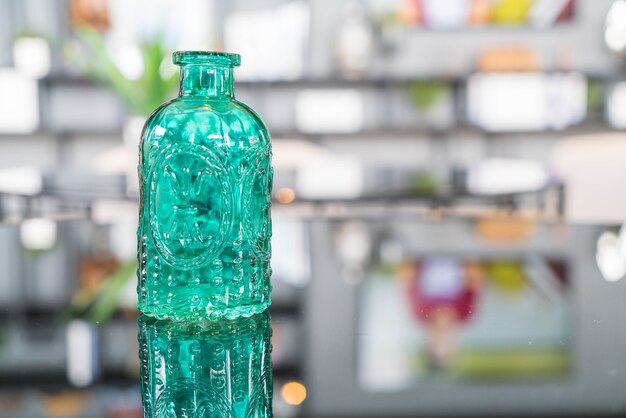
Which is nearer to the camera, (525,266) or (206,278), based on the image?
(206,278)

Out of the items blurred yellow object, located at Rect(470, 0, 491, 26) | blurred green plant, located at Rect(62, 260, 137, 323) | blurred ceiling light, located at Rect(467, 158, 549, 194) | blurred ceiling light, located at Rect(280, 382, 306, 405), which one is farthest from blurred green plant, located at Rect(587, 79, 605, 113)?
blurred ceiling light, located at Rect(280, 382, 306, 405)

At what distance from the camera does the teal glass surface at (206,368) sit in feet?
1.24

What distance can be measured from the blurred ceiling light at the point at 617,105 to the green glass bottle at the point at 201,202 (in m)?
4.34

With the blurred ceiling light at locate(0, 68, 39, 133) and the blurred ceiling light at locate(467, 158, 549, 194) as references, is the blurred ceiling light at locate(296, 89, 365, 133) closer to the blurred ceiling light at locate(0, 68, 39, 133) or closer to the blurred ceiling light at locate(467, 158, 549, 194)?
the blurred ceiling light at locate(467, 158, 549, 194)

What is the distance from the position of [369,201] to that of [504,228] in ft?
2.14

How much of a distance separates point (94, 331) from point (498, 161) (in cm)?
392

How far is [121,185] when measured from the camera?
211cm

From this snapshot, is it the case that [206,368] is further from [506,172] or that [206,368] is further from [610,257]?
[506,172]

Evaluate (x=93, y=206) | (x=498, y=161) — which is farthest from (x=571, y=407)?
(x=498, y=161)

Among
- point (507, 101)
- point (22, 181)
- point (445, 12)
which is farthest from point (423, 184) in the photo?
point (445, 12)

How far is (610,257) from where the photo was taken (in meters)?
0.90

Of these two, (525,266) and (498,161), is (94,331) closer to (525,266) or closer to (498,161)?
(525,266)

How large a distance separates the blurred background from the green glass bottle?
43 millimetres

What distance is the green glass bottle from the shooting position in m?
0.54
